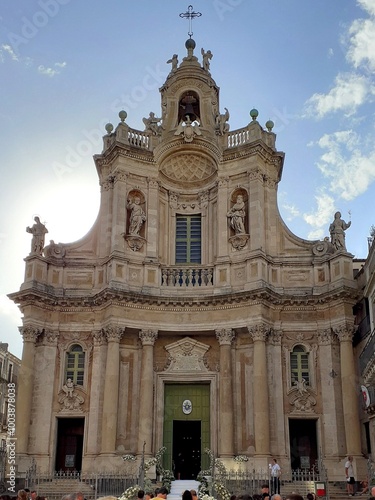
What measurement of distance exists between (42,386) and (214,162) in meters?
12.2

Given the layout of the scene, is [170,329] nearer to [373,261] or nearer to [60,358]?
[60,358]

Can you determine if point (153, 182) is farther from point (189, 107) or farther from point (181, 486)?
point (181, 486)

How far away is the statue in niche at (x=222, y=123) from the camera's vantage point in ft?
94.7

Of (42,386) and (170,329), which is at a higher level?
(170,329)

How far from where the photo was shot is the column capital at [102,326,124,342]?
24.9 m

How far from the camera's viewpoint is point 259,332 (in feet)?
80.4

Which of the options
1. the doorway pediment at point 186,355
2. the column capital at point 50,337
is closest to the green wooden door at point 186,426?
the doorway pediment at point 186,355

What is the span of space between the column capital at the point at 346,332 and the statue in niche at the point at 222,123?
10.4 metres

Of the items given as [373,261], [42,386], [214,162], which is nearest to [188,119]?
[214,162]

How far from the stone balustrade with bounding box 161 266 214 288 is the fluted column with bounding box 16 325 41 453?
227 inches

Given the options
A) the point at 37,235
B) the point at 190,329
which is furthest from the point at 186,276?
the point at 37,235

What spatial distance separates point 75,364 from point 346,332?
36.2 feet

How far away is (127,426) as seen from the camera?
24828mm

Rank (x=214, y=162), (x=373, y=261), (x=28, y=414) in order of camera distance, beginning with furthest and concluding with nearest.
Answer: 1. (x=214, y=162)
2. (x=28, y=414)
3. (x=373, y=261)
